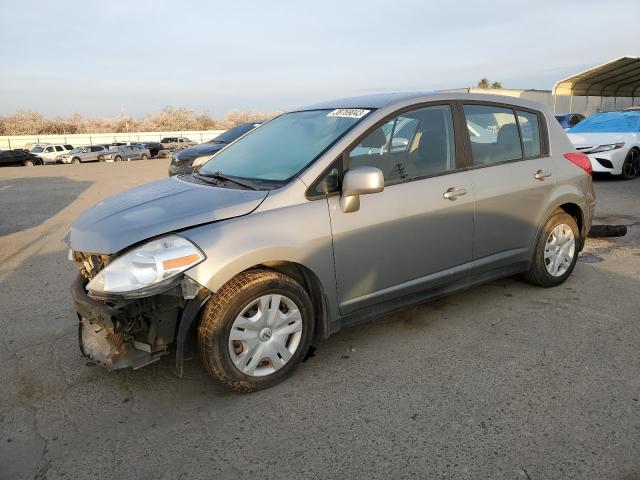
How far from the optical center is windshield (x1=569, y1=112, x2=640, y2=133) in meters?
11.2

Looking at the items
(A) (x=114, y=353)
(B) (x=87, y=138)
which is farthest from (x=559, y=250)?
(B) (x=87, y=138)

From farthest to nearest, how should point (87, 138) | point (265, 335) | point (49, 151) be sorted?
point (87, 138)
point (49, 151)
point (265, 335)

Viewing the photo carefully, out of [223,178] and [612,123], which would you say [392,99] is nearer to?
[223,178]

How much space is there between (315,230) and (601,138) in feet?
33.5

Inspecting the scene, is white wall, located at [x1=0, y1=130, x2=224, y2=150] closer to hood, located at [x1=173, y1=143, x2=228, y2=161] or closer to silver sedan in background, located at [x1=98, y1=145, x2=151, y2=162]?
silver sedan in background, located at [x1=98, y1=145, x2=151, y2=162]

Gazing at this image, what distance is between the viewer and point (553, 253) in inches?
179

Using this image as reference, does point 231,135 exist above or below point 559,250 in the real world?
above

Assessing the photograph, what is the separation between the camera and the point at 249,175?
3.53m

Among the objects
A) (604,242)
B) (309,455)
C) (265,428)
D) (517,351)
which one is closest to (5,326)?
(265,428)

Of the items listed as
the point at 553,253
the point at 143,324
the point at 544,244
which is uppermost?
the point at 143,324

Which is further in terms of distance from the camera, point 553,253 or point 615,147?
point 615,147

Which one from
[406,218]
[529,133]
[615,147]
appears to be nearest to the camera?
[406,218]

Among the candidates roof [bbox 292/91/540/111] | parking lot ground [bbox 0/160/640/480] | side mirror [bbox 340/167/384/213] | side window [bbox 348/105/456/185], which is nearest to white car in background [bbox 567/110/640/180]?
parking lot ground [bbox 0/160/640/480]

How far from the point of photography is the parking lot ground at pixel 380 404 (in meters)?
2.42
